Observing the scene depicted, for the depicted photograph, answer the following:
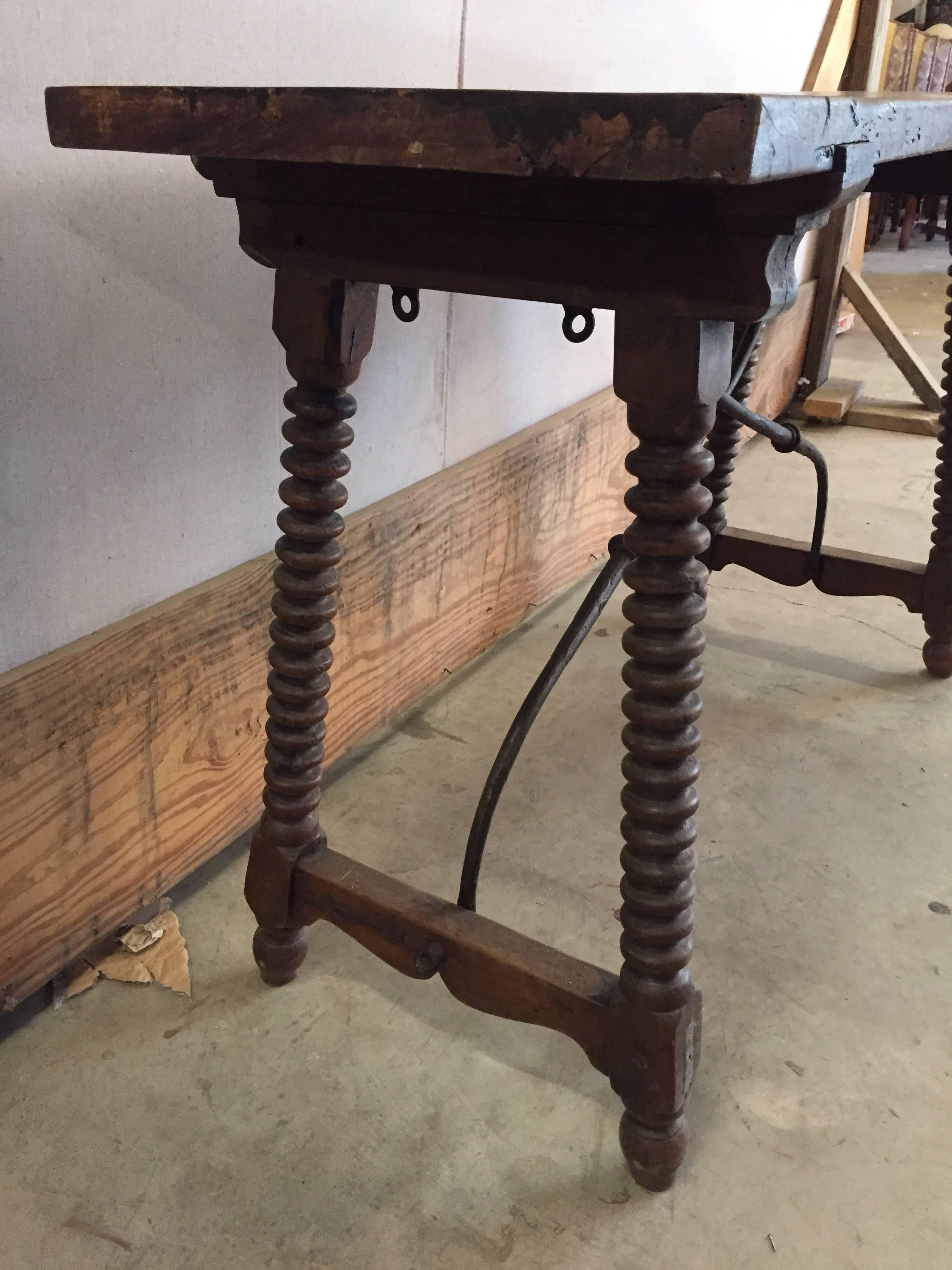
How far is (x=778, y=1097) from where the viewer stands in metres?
1.07

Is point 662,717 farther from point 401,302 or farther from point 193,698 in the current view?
point 193,698

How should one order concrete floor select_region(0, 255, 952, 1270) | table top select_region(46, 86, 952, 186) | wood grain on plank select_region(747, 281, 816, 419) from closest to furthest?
table top select_region(46, 86, 952, 186)
concrete floor select_region(0, 255, 952, 1270)
wood grain on plank select_region(747, 281, 816, 419)

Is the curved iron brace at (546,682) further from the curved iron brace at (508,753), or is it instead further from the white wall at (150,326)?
the white wall at (150,326)

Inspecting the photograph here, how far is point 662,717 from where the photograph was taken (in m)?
0.85

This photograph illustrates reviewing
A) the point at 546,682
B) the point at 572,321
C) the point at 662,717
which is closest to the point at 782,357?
the point at 546,682

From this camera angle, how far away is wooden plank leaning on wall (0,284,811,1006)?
107cm

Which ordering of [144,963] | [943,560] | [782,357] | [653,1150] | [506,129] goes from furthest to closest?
[782,357] < [943,560] < [144,963] < [653,1150] < [506,129]

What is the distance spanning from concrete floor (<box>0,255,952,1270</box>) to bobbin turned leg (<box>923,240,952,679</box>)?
254 millimetres

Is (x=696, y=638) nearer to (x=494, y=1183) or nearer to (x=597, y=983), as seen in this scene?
(x=597, y=983)

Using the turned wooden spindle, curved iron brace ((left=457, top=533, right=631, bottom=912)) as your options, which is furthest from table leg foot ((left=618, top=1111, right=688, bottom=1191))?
the turned wooden spindle

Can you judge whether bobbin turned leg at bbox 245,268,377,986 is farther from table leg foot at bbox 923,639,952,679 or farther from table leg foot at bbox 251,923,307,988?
table leg foot at bbox 923,639,952,679

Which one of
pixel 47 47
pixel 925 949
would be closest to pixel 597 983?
pixel 925 949

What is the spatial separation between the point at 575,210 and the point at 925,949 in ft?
3.11

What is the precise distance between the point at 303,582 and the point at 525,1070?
53 cm
